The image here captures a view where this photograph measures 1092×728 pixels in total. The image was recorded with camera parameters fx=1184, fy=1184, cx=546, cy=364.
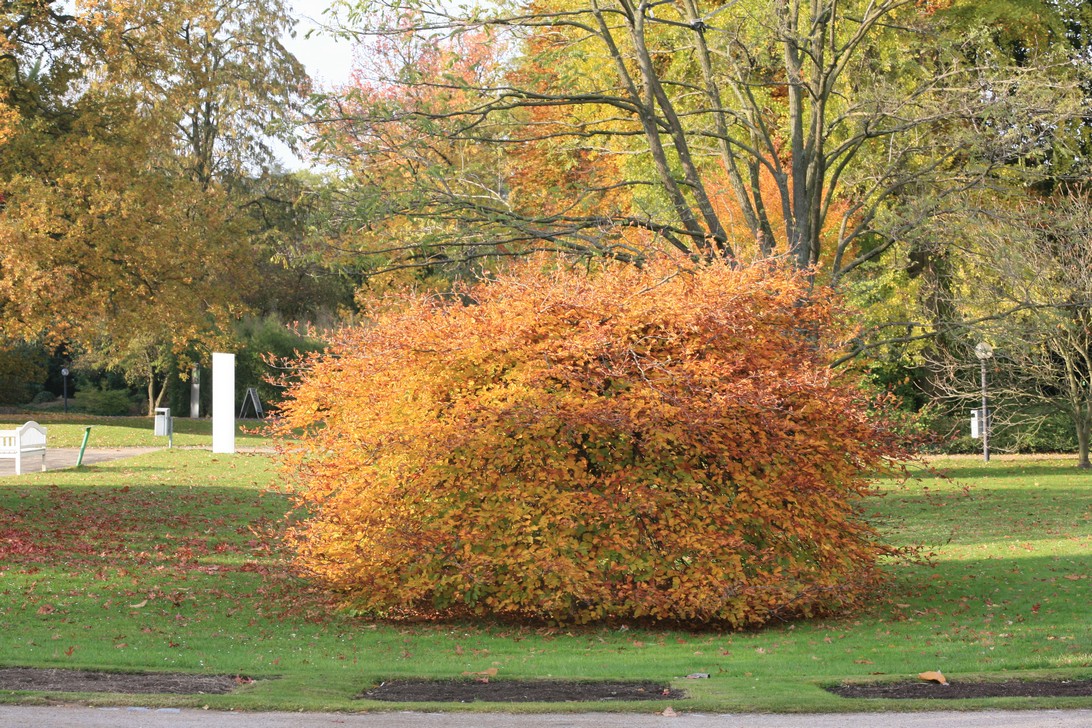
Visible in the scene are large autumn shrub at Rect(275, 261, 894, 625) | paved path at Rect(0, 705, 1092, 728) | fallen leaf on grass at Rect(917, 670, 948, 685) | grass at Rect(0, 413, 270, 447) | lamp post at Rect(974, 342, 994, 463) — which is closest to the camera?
paved path at Rect(0, 705, 1092, 728)

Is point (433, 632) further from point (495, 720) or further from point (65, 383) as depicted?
point (65, 383)

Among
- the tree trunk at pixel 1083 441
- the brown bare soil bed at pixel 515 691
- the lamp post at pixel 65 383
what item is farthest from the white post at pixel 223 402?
the brown bare soil bed at pixel 515 691

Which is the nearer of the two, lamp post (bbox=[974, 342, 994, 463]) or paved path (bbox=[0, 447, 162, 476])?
paved path (bbox=[0, 447, 162, 476])

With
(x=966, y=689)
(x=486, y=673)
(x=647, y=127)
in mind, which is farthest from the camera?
(x=647, y=127)

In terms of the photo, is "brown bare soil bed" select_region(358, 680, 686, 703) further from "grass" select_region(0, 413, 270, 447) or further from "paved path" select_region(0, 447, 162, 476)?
"grass" select_region(0, 413, 270, 447)

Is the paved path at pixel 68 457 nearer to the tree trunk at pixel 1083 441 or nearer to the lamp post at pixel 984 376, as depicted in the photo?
the lamp post at pixel 984 376

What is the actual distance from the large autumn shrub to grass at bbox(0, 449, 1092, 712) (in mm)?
442

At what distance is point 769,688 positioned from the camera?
738cm

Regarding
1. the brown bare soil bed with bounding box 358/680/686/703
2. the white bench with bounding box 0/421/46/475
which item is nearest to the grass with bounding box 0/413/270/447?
the white bench with bounding box 0/421/46/475

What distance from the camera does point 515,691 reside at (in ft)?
24.8

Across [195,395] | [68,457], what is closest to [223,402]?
[68,457]

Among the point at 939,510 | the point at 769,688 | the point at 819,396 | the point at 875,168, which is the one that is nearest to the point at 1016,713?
the point at 769,688

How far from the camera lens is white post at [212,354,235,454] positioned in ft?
87.8

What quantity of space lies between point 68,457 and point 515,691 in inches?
808
